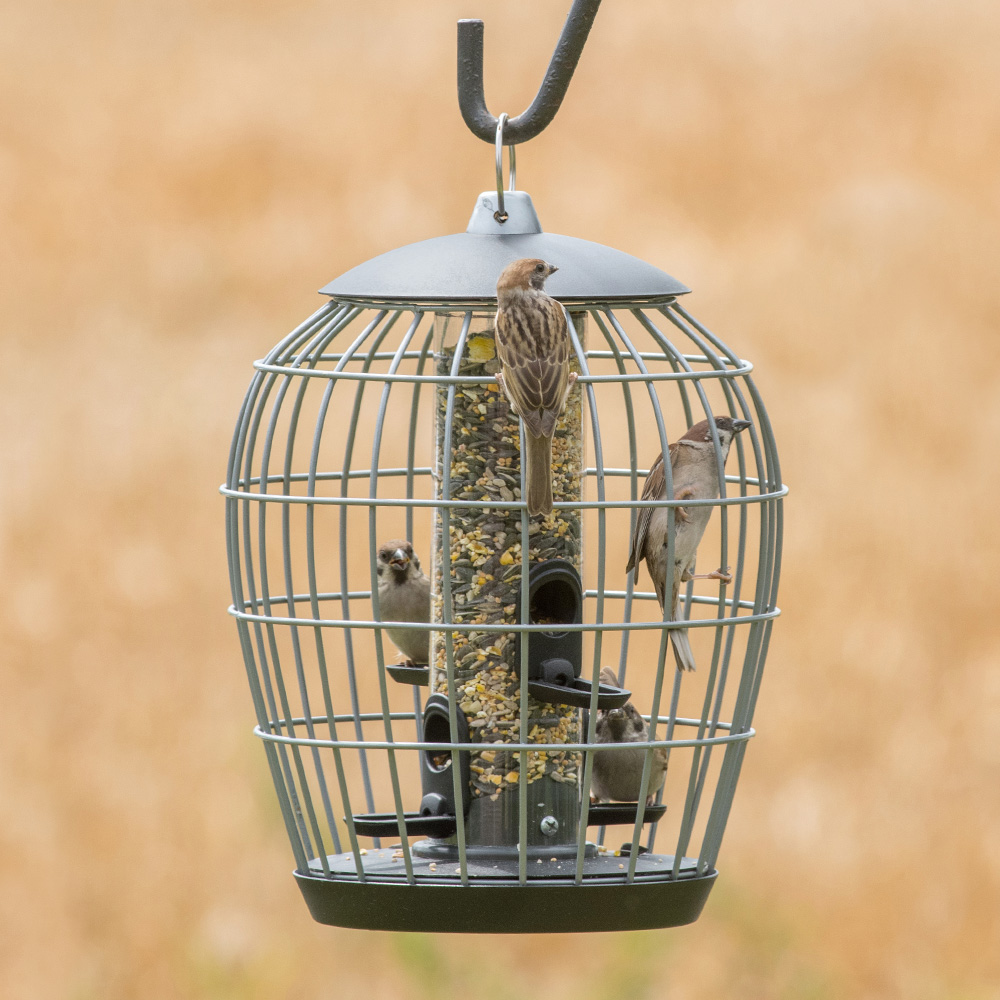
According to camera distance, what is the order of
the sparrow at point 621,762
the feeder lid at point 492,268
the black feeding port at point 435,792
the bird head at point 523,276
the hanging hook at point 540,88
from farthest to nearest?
the sparrow at point 621,762, the black feeding port at point 435,792, the hanging hook at point 540,88, the feeder lid at point 492,268, the bird head at point 523,276

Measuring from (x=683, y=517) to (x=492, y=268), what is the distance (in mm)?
1011

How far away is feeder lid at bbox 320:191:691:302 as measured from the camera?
5246 mm

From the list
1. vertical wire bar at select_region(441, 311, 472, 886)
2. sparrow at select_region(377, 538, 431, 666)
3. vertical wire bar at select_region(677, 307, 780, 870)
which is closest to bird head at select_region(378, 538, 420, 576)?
sparrow at select_region(377, 538, 431, 666)

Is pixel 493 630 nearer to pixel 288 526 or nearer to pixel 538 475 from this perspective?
pixel 538 475

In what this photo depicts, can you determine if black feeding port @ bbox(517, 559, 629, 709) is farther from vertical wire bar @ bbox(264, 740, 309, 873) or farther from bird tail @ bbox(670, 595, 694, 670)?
vertical wire bar @ bbox(264, 740, 309, 873)

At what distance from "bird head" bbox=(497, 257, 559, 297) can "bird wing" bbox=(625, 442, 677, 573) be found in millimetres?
678

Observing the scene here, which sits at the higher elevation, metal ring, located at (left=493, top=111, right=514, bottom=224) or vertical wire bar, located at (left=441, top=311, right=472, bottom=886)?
metal ring, located at (left=493, top=111, right=514, bottom=224)

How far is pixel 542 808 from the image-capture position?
5.62 metres

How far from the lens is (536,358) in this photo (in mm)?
5164

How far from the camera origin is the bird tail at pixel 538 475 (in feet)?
16.8

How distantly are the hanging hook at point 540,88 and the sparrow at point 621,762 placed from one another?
1.87 meters

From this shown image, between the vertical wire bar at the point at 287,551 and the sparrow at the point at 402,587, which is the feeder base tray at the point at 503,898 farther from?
Result: the sparrow at the point at 402,587

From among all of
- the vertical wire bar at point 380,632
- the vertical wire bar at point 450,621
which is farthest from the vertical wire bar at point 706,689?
the vertical wire bar at point 380,632

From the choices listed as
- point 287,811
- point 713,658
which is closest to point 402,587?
point 287,811
